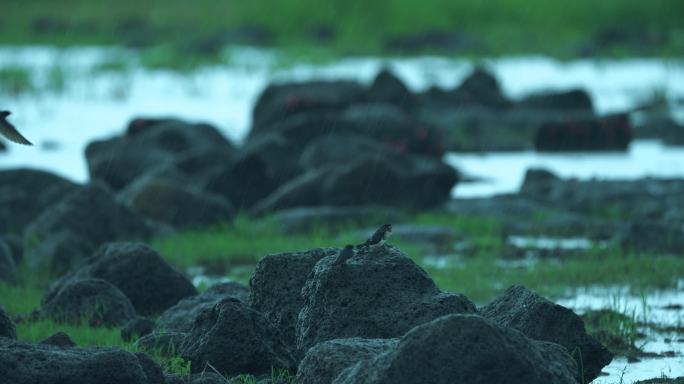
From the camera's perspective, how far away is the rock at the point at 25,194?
37.8ft

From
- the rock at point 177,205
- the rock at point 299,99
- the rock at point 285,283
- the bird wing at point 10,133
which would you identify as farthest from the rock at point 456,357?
the rock at point 299,99

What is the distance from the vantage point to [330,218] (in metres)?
11.6

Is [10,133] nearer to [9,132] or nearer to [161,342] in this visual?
[9,132]

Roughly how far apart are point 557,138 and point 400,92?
330cm

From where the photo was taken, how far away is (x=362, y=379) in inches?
179

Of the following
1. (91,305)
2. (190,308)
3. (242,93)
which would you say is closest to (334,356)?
(190,308)

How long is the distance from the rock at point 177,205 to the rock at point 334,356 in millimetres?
6765

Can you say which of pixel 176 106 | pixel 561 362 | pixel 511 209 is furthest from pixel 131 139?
pixel 561 362

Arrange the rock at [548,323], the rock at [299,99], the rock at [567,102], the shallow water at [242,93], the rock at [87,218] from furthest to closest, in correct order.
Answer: the rock at [567,102], the rock at [299,99], the shallow water at [242,93], the rock at [87,218], the rock at [548,323]

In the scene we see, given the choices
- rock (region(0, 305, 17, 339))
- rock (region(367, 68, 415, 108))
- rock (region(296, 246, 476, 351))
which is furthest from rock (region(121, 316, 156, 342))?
rock (region(367, 68, 415, 108))

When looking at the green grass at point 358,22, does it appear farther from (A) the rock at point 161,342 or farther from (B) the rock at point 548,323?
(B) the rock at point 548,323

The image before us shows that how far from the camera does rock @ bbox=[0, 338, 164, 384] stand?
15.9 feet

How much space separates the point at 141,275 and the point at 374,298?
283 cm

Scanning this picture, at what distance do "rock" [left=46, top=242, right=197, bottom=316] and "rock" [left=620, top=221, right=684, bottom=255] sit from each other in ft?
13.1
